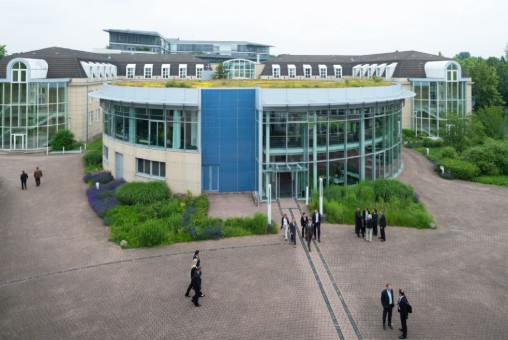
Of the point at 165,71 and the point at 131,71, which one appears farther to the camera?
the point at 165,71

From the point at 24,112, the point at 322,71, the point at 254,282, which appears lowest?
the point at 254,282

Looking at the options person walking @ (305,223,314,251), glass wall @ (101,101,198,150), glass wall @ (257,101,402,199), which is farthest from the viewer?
glass wall @ (101,101,198,150)

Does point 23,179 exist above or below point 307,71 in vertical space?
below

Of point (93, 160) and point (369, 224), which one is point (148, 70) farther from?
point (369, 224)

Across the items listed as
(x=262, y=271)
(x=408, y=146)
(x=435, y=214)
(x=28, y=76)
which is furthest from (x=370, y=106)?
(x=28, y=76)

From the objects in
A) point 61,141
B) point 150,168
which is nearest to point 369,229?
point 150,168

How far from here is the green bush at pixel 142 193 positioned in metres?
24.1

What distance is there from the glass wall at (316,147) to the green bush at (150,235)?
790cm

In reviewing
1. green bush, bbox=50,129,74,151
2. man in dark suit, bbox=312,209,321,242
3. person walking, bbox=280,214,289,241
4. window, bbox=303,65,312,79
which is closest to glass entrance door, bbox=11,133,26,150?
green bush, bbox=50,129,74,151

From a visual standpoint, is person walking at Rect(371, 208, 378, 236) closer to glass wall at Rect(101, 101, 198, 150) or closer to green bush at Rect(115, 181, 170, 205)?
glass wall at Rect(101, 101, 198, 150)

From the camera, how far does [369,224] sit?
1903cm

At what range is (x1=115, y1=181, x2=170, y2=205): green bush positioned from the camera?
2412 centimetres

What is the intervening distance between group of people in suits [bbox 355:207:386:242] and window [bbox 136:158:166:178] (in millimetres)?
12312

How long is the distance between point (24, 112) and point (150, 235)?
31121 millimetres
